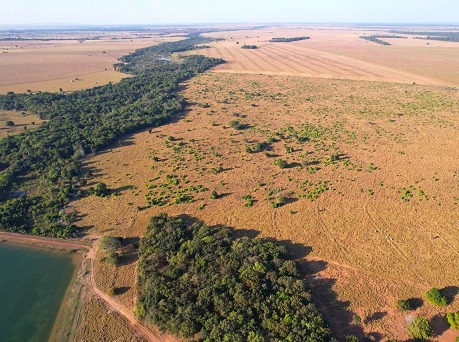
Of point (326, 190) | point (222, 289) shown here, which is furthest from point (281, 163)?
point (222, 289)

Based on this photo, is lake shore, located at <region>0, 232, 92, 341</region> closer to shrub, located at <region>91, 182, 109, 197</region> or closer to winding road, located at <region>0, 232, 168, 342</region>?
winding road, located at <region>0, 232, 168, 342</region>

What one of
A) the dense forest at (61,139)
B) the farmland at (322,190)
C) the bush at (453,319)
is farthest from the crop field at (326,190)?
the dense forest at (61,139)

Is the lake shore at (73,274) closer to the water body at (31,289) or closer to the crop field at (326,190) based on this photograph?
the water body at (31,289)

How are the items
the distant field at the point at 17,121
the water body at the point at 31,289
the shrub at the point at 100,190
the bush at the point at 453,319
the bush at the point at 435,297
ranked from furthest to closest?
the distant field at the point at 17,121 → the shrub at the point at 100,190 → the water body at the point at 31,289 → the bush at the point at 435,297 → the bush at the point at 453,319

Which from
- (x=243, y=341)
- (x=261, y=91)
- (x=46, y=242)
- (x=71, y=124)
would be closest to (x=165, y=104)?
(x=71, y=124)

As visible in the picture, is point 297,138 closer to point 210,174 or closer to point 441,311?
point 210,174

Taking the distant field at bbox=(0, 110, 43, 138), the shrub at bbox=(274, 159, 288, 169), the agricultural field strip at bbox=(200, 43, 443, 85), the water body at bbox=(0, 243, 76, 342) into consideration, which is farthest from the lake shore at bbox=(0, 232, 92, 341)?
the agricultural field strip at bbox=(200, 43, 443, 85)
